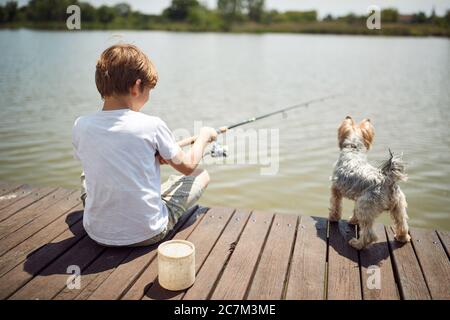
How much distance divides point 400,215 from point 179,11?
141 m

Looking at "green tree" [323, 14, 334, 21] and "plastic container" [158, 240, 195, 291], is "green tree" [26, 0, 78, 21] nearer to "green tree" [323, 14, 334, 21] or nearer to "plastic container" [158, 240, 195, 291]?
"green tree" [323, 14, 334, 21]

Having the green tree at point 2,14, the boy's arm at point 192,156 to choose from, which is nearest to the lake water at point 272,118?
the boy's arm at point 192,156

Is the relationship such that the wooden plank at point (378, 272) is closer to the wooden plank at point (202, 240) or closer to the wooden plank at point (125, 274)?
the wooden plank at point (202, 240)

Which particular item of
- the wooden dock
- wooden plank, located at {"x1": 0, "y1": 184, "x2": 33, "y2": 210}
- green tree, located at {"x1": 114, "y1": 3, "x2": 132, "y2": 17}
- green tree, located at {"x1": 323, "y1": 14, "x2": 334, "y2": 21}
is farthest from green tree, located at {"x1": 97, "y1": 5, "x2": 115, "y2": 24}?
the wooden dock

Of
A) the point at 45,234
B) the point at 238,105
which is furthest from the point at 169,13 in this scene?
the point at 45,234

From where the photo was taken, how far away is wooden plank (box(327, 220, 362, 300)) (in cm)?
312

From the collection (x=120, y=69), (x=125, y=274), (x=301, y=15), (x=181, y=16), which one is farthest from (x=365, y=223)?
(x=301, y=15)

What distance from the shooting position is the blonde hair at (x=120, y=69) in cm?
300

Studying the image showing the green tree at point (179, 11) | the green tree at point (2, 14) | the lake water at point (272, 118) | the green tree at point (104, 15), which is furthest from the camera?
the green tree at point (179, 11)

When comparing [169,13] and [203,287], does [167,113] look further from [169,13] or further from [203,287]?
[169,13]

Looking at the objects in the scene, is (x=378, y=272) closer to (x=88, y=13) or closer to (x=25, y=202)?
(x=25, y=202)

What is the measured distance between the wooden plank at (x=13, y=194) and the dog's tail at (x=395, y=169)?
4.28 metres

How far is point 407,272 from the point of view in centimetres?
343
